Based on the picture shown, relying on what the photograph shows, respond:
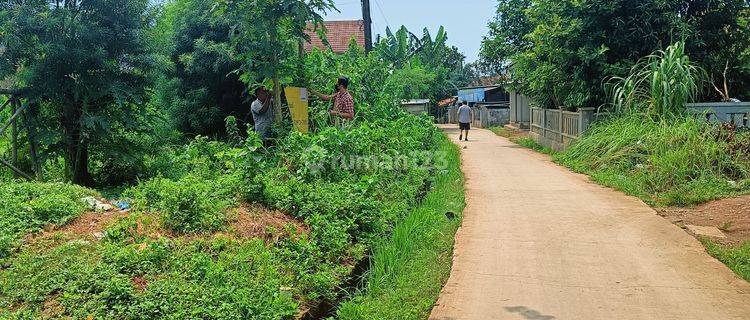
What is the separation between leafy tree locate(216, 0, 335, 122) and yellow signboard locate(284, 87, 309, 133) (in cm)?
17

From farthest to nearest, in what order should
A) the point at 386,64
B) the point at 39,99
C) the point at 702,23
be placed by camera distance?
the point at 386,64, the point at 702,23, the point at 39,99

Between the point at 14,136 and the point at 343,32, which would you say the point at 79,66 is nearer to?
the point at 14,136

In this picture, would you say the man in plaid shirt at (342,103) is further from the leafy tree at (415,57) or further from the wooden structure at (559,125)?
the leafy tree at (415,57)

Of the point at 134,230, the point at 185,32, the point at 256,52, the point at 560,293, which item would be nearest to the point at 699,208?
the point at 560,293

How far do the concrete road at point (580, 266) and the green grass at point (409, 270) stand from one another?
0.43 feet

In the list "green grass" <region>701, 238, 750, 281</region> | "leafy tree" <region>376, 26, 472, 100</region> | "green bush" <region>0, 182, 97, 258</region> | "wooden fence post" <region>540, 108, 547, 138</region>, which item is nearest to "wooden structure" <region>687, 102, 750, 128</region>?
"green grass" <region>701, 238, 750, 281</region>

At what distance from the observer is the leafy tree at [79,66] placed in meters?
8.28

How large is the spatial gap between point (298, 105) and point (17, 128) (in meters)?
4.28

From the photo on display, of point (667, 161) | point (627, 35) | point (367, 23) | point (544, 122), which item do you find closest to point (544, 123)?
point (544, 122)

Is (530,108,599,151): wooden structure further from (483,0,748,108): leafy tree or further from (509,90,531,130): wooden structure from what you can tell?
(509,90,531,130): wooden structure

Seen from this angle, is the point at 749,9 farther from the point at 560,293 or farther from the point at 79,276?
the point at 79,276

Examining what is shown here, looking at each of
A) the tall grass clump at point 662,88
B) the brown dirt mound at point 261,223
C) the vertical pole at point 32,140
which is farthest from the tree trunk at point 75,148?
the tall grass clump at point 662,88

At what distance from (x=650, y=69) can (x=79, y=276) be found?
11.0m

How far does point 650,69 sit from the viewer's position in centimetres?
1162
